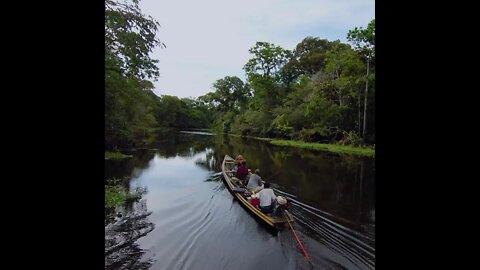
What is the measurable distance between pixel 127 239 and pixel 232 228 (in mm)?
2552

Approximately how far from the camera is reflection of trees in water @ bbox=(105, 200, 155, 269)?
5.76 metres

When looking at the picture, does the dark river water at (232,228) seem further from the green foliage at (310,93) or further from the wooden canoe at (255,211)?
the green foliage at (310,93)

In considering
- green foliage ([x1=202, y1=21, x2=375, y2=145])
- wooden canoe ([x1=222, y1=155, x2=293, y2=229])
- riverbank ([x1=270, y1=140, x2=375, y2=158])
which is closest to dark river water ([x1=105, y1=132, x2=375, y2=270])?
wooden canoe ([x1=222, y1=155, x2=293, y2=229])

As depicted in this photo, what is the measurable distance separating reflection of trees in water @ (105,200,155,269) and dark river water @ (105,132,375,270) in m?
0.02

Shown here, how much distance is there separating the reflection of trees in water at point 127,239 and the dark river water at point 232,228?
18mm

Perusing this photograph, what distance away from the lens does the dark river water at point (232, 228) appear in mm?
5922

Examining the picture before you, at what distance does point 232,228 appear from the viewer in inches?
311

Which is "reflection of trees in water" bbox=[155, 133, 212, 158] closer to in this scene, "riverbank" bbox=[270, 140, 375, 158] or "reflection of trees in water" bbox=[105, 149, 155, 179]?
"reflection of trees in water" bbox=[105, 149, 155, 179]

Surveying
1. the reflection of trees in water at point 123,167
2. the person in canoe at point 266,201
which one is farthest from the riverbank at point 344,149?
the person in canoe at point 266,201
